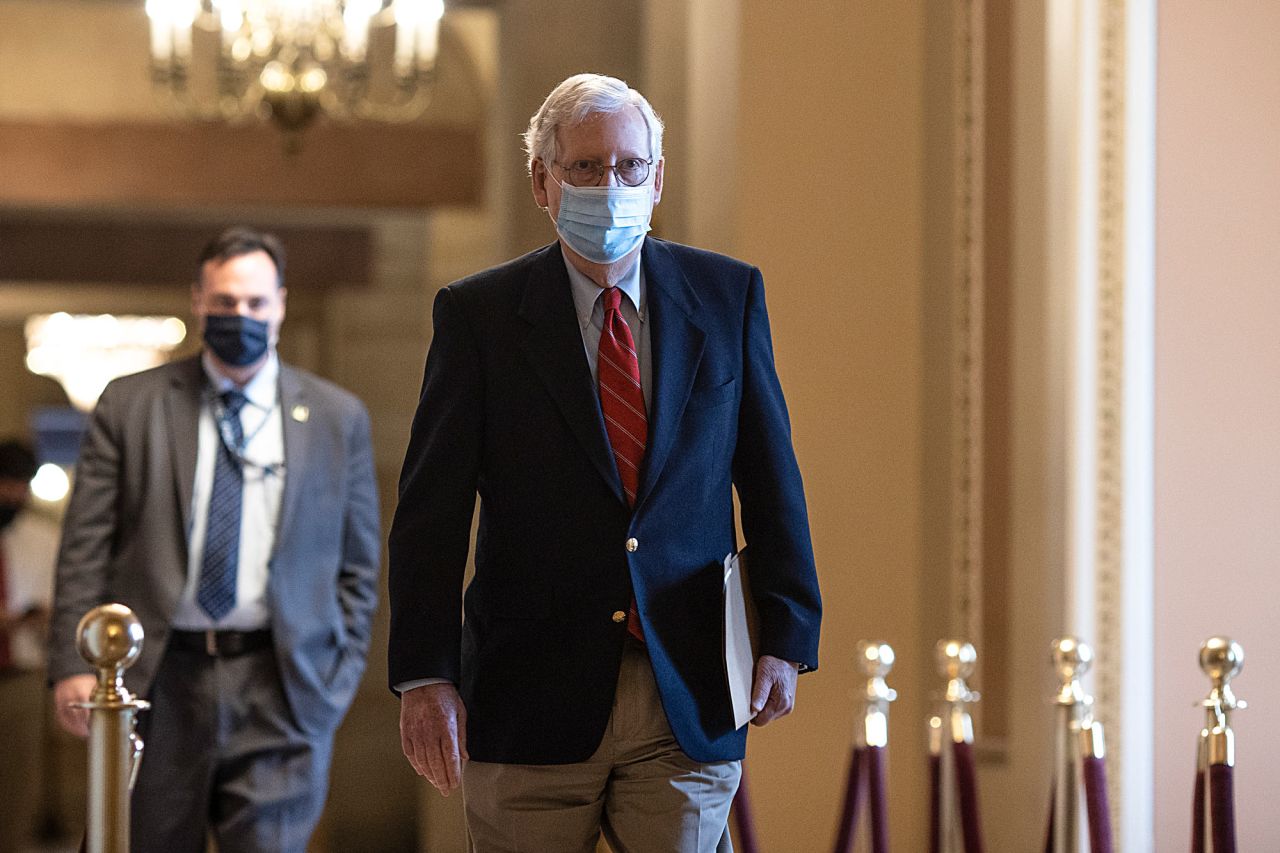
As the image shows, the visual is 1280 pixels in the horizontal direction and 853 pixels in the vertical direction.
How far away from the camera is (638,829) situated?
Result: 2.30 meters

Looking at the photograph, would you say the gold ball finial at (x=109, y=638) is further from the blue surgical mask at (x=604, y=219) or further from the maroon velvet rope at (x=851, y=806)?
the maroon velvet rope at (x=851, y=806)

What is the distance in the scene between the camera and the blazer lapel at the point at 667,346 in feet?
7.58

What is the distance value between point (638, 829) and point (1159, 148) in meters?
3.02

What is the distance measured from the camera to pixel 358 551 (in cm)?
384

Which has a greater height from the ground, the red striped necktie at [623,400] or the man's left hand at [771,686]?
the red striped necktie at [623,400]

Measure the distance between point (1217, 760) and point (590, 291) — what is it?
158 centimetres

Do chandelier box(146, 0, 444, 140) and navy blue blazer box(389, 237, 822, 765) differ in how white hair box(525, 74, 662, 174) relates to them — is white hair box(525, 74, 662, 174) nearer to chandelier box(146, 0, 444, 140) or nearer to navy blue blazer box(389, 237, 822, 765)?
navy blue blazer box(389, 237, 822, 765)

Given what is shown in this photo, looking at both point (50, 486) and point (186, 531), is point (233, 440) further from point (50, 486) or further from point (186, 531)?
point (50, 486)

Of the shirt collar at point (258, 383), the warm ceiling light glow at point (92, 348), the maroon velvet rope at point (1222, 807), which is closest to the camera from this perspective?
the maroon velvet rope at point (1222, 807)

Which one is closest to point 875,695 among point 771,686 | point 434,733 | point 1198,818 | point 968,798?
point 968,798

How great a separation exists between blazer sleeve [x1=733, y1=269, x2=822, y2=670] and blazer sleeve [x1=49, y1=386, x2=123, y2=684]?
5.26 ft

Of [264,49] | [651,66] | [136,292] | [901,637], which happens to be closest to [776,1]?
[651,66]

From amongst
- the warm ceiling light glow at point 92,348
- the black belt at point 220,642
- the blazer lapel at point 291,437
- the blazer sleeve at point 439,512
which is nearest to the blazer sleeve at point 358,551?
the blazer lapel at point 291,437

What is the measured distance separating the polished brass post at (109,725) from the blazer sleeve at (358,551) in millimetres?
1201
